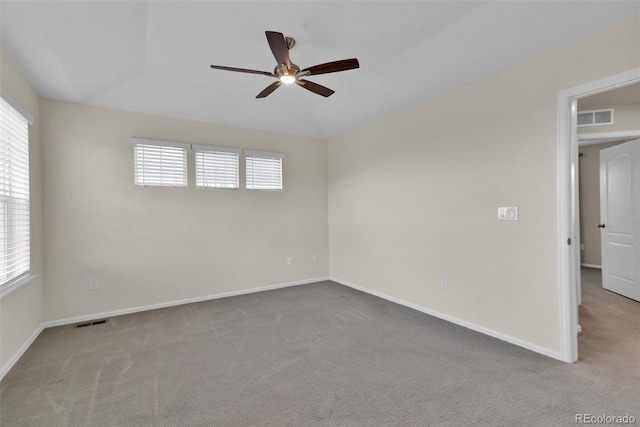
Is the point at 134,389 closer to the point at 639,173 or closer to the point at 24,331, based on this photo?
the point at 24,331

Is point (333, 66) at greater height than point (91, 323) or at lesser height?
greater

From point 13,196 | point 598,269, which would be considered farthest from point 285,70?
point 598,269

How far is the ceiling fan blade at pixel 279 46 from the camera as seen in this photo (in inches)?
75.9

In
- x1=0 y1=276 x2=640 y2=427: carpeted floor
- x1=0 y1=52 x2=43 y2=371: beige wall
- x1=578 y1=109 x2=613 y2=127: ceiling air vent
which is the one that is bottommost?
x1=0 y1=276 x2=640 y2=427: carpeted floor

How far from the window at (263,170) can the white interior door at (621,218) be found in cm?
466

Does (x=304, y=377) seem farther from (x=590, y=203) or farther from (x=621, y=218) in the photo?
(x=590, y=203)

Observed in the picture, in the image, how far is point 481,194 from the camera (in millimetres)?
2926

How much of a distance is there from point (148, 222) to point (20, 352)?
1.68m

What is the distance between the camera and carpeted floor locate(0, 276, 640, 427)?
1781 mm

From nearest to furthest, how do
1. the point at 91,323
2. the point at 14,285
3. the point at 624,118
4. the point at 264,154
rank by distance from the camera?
the point at 14,285
the point at 91,323
the point at 624,118
the point at 264,154

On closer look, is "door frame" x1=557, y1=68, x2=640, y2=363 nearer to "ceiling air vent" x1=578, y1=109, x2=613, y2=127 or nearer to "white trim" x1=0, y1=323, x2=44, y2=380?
"ceiling air vent" x1=578, y1=109, x2=613, y2=127

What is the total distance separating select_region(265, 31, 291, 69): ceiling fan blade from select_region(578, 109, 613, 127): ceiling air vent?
4.41 m

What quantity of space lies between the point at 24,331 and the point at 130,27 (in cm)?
282

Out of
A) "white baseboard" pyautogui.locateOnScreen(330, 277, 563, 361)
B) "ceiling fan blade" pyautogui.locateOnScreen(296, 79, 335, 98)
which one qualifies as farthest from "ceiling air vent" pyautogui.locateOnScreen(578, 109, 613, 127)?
"ceiling fan blade" pyautogui.locateOnScreen(296, 79, 335, 98)
